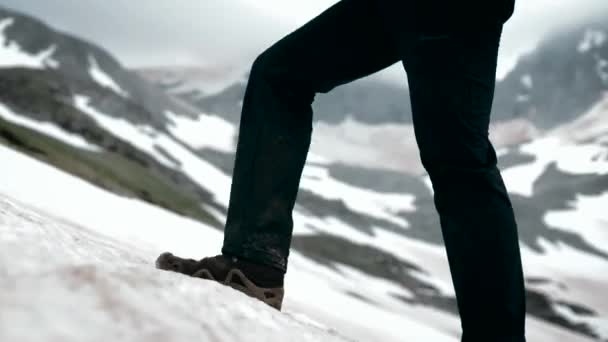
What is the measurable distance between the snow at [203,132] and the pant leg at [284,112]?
220 feet

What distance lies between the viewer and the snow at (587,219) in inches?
2366

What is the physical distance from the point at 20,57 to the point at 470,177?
65.7 m

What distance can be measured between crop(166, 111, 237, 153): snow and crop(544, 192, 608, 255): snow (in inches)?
1528

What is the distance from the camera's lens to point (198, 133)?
77062 mm

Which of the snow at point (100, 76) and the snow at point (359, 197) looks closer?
the snow at point (359, 197)

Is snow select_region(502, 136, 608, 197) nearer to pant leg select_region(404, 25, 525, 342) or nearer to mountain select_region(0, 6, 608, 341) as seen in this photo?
mountain select_region(0, 6, 608, 341)

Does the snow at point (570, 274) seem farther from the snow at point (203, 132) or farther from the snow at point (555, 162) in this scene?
the snow at point (203, 132)

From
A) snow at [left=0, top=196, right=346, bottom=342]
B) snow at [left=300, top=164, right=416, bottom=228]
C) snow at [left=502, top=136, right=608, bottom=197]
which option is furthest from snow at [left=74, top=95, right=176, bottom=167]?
snow at [left=502, top=136, right=608, bottom=197]

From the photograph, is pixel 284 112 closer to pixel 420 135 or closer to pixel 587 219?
pixel 420 135

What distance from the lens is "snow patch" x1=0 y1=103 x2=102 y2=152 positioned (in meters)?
36.4

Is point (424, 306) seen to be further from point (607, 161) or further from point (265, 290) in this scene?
point (607, 161)

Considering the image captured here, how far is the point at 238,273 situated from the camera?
2.26 m

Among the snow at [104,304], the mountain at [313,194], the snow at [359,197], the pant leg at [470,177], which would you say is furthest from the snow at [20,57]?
the snow at [104,304]

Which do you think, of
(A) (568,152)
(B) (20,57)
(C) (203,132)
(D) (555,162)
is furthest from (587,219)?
(B) (20,57)
